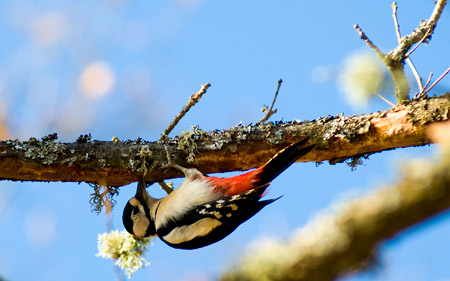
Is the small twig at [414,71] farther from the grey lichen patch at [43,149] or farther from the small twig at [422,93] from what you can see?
the grey lichen patch at [43,149]

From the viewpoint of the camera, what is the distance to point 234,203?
362cm

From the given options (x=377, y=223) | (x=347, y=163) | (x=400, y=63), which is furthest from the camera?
(x=347, y=163)

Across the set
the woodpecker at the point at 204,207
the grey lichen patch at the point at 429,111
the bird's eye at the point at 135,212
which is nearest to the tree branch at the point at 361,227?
the grey lichen patch at the point at 429,111

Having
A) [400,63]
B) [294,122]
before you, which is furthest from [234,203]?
[400,63]

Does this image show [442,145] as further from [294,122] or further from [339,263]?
[294,122]

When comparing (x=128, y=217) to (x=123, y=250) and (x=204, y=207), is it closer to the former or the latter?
(x=123, y=250)

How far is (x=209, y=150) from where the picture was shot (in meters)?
3.56

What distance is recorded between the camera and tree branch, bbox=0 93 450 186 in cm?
338

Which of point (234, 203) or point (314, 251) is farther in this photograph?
point (234, 203)

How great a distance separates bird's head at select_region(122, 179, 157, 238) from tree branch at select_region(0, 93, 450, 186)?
26 centimetres

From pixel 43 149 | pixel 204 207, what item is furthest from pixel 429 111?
pixel 43 149

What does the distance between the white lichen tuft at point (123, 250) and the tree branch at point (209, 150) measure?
1.30 ft

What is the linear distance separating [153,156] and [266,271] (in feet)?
8.93

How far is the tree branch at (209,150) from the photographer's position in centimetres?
338
